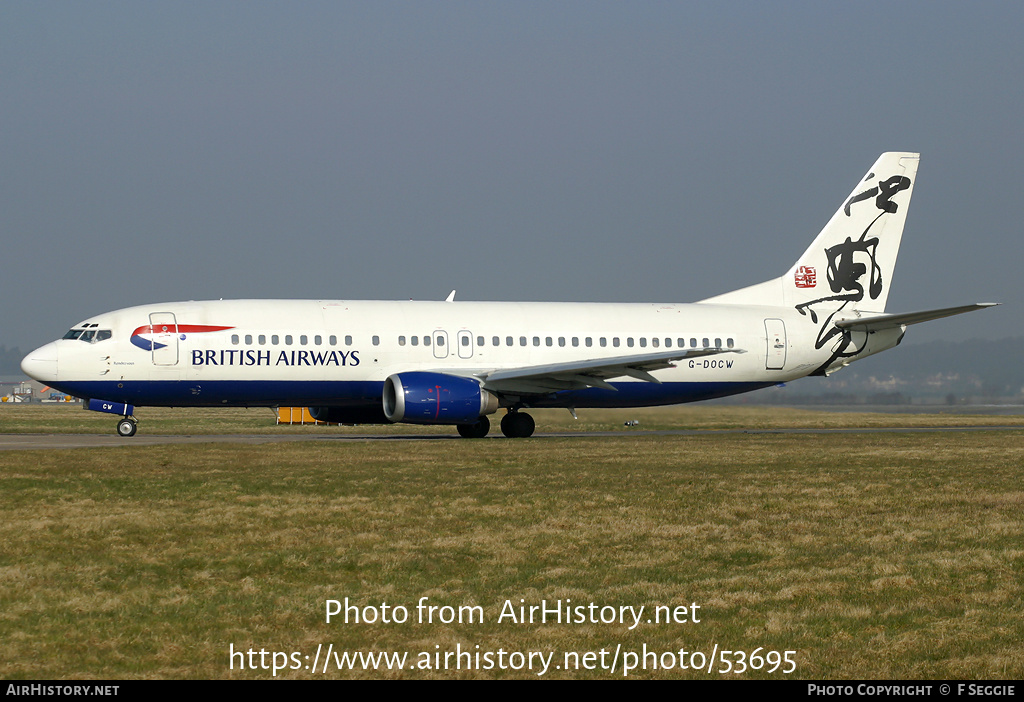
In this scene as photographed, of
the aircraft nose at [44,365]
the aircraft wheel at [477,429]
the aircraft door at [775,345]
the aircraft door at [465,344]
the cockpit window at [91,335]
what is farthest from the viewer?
the aircraft door at [775,345]

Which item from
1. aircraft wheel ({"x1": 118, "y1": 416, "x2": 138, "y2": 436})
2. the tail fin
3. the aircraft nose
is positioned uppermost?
the tail fin

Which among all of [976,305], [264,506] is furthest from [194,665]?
[976,305]

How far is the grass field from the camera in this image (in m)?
8.51

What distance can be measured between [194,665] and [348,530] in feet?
17.5

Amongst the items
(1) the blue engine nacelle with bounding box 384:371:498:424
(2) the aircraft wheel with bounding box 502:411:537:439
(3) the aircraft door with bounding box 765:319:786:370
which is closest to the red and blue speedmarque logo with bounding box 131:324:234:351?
(1) the blue engine nacelle with bounding box 384:371:498:424

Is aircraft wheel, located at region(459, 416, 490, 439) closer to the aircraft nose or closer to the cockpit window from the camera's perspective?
the cockpit window

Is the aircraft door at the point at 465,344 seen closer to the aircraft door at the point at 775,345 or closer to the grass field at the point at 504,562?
the aircraft door at the point at 775,345

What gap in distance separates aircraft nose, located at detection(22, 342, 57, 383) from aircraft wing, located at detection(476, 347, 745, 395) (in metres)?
12.2

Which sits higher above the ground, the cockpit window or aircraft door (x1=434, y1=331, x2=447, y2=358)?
the cockpit window

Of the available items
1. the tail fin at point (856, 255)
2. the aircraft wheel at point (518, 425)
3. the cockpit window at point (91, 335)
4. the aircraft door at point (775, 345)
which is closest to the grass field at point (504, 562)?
the cockpit window at point (91, 335)

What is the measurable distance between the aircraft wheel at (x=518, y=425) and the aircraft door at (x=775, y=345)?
909 centimetres

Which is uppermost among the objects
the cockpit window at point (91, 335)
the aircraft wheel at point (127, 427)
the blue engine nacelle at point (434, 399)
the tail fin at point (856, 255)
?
the tail fin at point (856, 255)

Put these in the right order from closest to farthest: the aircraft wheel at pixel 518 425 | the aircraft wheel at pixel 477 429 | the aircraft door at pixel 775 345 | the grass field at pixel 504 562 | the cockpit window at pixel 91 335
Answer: the grass field at pixel 504 562 < the cockpit window at pixel 91 335 < the aircraft wheel at pixel 518 425 < the aircraft wheel at pixel 477 429 < the aircraft door at pixel 775 345

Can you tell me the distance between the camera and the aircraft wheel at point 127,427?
32.1 m
